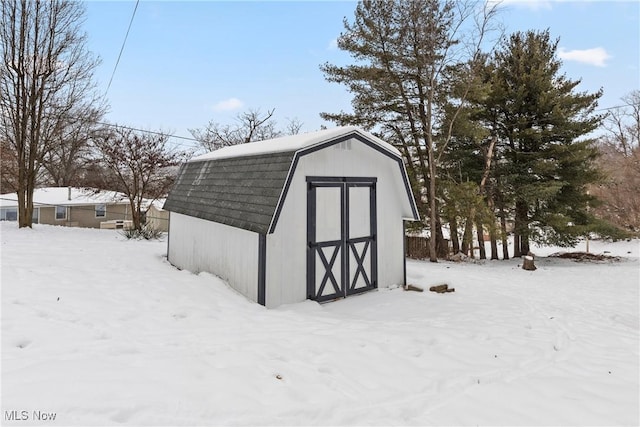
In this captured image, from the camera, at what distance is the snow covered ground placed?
9.23ft

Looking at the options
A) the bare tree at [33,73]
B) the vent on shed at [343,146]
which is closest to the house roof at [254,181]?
the vent on shed at [343,146]

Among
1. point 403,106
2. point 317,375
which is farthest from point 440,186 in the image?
point 317,375

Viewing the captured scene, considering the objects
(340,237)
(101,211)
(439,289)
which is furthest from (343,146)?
(101,211)

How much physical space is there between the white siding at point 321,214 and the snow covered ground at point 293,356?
1.79ft

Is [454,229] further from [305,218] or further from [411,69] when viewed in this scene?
[305,218]

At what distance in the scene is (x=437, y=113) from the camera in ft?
49.1

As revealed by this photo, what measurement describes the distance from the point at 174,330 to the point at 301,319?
5.69 ft

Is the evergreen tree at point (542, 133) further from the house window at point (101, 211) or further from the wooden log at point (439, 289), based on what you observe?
the house window at point (101, 211)

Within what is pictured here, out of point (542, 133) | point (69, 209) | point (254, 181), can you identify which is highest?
point (542, 133)

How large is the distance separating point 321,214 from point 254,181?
52.3 inches

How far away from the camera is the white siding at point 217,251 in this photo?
19.8 feet

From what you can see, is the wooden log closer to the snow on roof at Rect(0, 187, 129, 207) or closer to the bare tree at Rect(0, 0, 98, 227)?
the bare tree at Rect(0, 0, 98, 227)

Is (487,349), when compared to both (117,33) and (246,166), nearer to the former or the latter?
(246,166)

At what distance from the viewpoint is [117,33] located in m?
9.42
